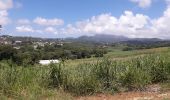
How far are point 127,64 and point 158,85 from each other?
1.01m

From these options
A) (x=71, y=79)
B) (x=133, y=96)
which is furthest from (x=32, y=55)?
(x=133, y=96)

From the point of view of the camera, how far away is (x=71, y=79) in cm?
838

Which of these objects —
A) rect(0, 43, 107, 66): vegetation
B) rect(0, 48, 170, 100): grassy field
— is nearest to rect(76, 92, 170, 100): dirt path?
rect(0, 48, 170, 100): grassy field

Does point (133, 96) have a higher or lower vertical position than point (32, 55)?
lower

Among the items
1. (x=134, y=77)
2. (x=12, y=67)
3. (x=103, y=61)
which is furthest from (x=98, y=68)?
(x=12, y=67)

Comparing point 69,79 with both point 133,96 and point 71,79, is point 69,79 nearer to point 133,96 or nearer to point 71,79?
point 71,79

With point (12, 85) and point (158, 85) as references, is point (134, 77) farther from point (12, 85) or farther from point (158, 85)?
point (12, 85)

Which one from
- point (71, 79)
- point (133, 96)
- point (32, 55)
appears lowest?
point (133, 96)

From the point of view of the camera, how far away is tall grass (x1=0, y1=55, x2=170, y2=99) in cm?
786

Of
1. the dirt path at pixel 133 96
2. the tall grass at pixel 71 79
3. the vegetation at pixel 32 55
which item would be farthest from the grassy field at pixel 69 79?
the vegetation at pixel 32 55

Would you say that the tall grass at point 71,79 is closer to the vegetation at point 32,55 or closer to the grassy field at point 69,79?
the grassy field at point 69,79

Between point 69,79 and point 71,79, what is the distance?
5 cm

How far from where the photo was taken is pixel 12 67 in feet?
27.8

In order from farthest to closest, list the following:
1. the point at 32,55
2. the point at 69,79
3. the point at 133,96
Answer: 1. the point at 32,55
2. the point at 69,79
3. the point at 133,96
